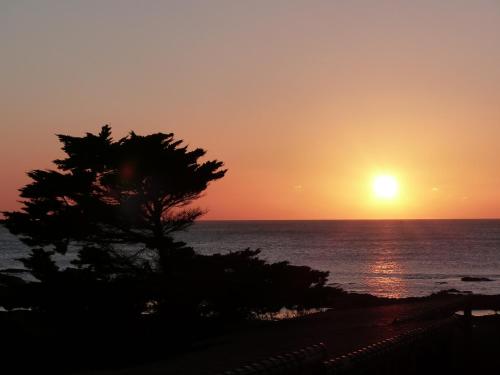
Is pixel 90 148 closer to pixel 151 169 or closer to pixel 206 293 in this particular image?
pixel 151 169

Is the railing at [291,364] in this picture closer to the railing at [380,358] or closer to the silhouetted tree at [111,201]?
the railing at [380,358]

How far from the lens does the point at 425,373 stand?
15000 millimetres

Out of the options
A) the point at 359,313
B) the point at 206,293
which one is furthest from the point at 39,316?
the point at 359,313

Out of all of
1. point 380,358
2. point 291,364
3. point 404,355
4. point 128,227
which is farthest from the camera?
point 128,227

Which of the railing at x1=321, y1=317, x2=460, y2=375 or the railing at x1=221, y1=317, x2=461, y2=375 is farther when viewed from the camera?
the railing at x1=321, y1=317, x2=460, y2=375

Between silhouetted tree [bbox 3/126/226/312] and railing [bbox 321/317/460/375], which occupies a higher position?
silhouetted tree [bbox 3/126/226/312]

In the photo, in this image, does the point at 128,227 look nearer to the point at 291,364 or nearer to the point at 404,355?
the point at 404,355

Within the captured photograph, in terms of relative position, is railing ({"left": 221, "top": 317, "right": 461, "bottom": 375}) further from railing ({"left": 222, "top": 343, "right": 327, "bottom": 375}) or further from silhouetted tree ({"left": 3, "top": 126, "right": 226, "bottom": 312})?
silhouetted tree ({"left": 3, "top": 126, "right": 226, "bottom": 312})

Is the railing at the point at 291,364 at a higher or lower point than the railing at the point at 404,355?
higher

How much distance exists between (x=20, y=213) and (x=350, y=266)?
87.7 m

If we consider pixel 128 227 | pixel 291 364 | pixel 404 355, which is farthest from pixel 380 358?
pixel 128 227

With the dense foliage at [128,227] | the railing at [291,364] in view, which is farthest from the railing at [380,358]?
the dense foliage at [128,227]

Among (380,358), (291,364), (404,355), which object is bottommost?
(404,355)

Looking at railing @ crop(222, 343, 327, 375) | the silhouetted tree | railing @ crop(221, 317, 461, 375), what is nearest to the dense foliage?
the silhouetted tree
